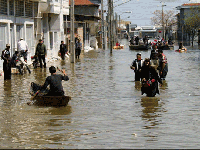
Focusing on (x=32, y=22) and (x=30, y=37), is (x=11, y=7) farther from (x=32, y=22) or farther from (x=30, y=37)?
(x=32, y=22)

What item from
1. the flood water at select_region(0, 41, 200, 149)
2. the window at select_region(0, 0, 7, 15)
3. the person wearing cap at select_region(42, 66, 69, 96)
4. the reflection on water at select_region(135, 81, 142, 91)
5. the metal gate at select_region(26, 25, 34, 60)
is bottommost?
the flood water at select_region(0, 41, 200, 149)

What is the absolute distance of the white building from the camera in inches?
1428

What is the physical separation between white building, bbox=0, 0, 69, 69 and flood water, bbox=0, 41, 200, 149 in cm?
1293

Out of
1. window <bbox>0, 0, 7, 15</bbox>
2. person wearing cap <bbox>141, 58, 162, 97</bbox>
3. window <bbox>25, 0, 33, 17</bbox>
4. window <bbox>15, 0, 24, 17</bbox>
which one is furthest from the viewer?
window <bbox>25, 0, 33, 17</bbox>

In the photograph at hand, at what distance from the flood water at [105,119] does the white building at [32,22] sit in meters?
12.9

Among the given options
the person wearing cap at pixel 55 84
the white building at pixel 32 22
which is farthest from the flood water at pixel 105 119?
the white building at pixel 32 22

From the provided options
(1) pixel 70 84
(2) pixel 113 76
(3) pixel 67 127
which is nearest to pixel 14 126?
(3) pixel 67 127

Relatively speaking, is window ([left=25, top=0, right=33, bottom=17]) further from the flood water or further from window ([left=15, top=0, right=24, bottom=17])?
the flood water

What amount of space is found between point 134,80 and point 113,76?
8.92ft

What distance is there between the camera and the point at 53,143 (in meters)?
11.2

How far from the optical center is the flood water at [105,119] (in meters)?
11.4

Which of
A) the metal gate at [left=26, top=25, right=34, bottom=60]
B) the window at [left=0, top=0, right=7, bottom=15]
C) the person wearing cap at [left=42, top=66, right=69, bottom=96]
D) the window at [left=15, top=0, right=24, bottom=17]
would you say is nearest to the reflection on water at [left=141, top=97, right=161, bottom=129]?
the person wearing cap at [left=42, top=66, right=69, bottom=96]

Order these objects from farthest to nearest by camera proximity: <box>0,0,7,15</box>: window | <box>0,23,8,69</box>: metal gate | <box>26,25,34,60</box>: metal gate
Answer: <box>26,25,34,60</box>: metal gate
<box>0,0,7,15</box>: window
<box>0,23,8,69</box>: metal gate

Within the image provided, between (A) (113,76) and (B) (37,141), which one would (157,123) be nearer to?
(B) (37,141)
